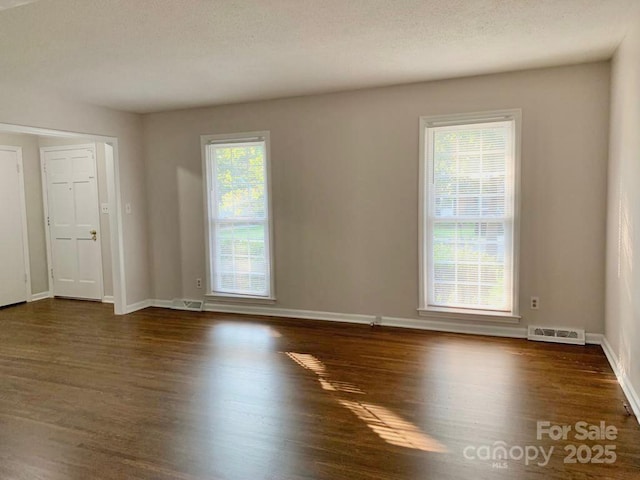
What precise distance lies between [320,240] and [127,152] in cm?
264

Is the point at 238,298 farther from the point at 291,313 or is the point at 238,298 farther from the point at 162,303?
the point at 162,303

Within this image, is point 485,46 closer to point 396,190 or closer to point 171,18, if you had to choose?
point 396,190

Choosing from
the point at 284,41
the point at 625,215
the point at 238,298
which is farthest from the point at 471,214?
the point at 238,298

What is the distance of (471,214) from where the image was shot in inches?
168

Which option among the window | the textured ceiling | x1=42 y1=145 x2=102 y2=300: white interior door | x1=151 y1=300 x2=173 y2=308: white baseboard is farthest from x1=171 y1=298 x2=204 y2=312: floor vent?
the textured ceiling

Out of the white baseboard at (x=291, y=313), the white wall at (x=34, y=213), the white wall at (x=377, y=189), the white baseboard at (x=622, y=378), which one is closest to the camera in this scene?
the white baseboard at (x=622, y=378)

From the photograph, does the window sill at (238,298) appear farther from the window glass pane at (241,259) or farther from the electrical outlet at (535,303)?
the electrical outlet at (535,303)

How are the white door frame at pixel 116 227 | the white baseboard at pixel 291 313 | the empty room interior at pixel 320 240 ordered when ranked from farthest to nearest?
the white door frame at pixel 116 227
the white baseboard at pixel 291 313
the empty room interior at pixel 320 240

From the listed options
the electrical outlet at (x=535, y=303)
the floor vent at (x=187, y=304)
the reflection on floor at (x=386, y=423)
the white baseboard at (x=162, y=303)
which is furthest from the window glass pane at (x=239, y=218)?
the electrical outlet at (x=535, y=303)

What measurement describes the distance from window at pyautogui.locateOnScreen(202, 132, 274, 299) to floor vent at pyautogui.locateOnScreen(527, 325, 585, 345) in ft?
8.94

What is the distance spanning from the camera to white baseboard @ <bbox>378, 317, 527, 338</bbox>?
4.23 m

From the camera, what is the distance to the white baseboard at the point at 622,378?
2.71 metres

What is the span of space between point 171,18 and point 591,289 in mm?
3937

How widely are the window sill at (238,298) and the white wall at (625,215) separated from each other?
329 centimetres
